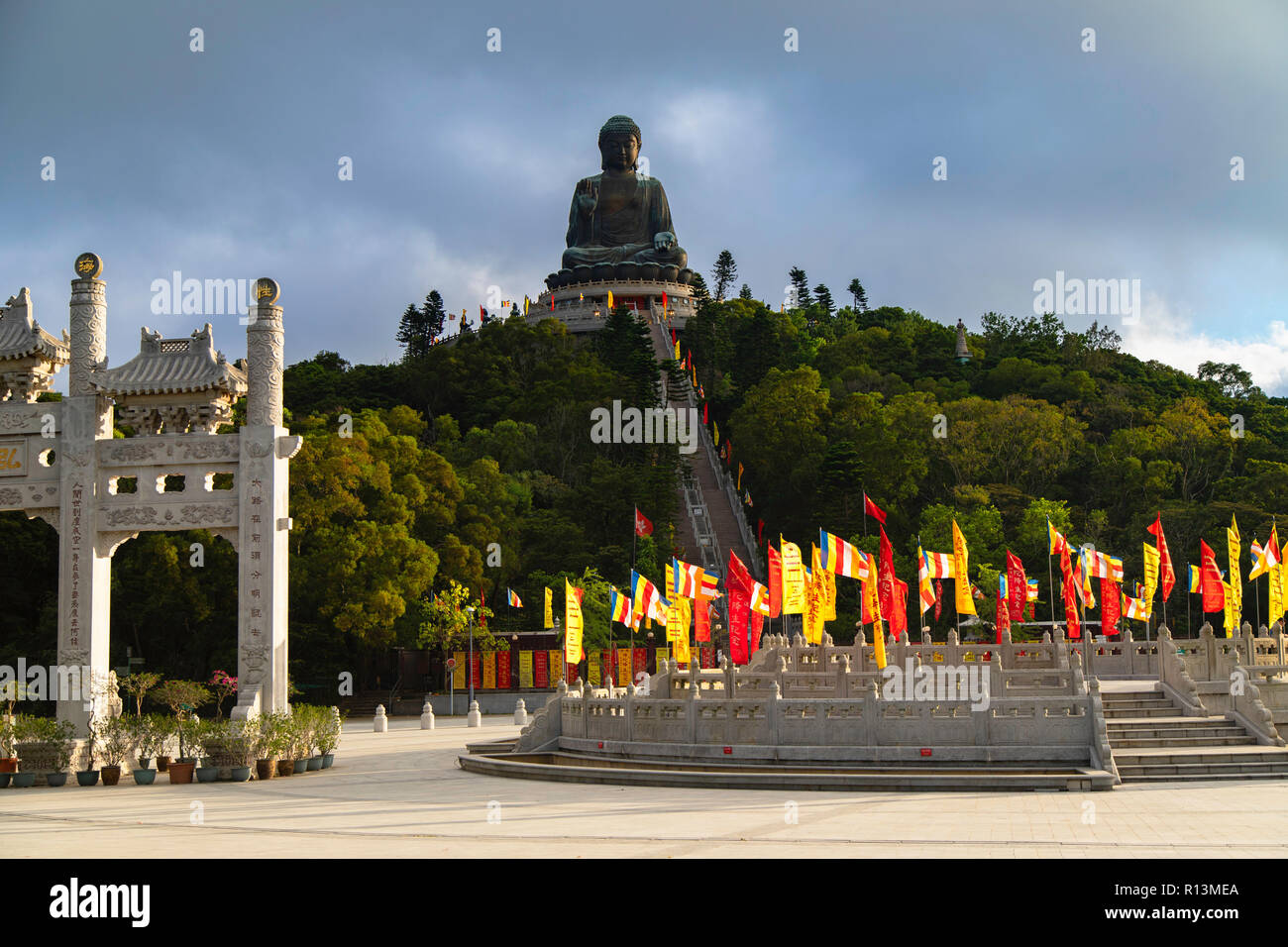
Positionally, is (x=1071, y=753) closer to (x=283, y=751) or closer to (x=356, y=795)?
(x=356, y=795)

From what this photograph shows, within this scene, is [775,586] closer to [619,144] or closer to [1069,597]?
[1069,597]

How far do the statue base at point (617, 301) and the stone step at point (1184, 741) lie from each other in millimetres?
76912

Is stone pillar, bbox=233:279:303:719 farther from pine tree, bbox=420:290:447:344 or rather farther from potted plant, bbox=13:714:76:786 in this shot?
pine tree, bbox=420:290:447:344

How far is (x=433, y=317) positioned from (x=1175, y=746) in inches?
3594

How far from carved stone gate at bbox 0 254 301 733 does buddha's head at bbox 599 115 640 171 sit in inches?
2910

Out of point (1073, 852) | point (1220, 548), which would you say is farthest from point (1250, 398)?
point (1073, 852)

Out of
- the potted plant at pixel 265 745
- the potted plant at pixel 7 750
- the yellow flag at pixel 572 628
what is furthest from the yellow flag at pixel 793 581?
the potted plant at pixel 7 750

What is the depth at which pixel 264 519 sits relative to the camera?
29078mm

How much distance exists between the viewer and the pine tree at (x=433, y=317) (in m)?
111

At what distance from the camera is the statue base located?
333ft

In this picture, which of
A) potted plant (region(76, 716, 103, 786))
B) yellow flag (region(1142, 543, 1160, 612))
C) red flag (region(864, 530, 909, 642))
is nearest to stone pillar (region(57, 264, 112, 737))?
potted plant (region(76, 716, 103, 786))

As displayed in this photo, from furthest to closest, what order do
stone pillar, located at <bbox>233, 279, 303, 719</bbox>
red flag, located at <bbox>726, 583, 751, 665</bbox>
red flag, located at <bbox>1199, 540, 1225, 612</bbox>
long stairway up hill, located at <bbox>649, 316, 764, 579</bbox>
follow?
long stairway up hill, located at <bbox>649, 316, 764, 579</bbox> < red flag, located at <bbox>1199, 540, 1225, 612</bbox> < red flag, located at <bbox>726, 583, 751, 665</bbox> < stone pillar, located at <bbox>233, 279, 303, 719</bbox>

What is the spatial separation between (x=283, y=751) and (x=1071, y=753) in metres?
15.0

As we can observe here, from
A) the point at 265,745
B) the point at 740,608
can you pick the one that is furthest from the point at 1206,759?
the point at 265,745
